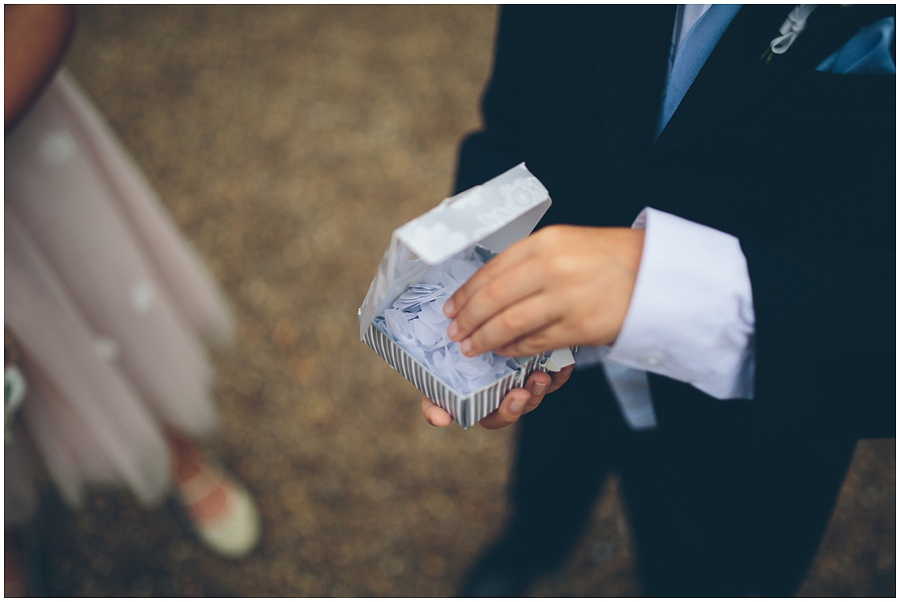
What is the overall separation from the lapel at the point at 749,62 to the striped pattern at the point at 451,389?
40cm

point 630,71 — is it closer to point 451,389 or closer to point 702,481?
point 451,389

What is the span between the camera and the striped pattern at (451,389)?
0.72m

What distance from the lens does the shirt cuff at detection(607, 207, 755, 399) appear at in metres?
0.63

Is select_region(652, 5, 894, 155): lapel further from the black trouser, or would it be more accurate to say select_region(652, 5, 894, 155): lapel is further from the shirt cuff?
the black trouser

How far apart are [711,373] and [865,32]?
510 mm

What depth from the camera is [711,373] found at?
2.24ft

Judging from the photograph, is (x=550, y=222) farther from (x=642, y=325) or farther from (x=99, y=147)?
(x=99, y=147)

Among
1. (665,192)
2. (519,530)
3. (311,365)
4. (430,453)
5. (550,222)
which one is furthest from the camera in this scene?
(311,365)

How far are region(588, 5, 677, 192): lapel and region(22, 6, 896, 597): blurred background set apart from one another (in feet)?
4.41

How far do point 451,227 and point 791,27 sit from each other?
1.63ft

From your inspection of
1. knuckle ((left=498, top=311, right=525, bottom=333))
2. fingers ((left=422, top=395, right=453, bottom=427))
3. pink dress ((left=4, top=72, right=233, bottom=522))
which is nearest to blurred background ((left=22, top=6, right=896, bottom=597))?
pink dress ((left=4, top=72, right=233, bottom=522))

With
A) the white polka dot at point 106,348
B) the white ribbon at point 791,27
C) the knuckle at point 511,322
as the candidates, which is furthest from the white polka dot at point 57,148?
the white ribbon at point 791,27

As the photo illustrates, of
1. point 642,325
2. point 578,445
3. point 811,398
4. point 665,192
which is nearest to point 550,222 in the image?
point 665,192

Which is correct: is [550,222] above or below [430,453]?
above
